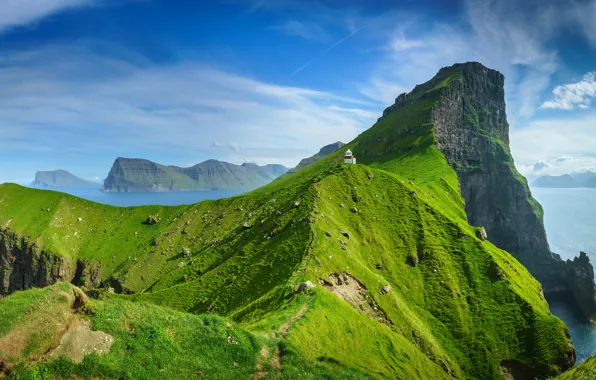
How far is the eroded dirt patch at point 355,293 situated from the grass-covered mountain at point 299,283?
268mm

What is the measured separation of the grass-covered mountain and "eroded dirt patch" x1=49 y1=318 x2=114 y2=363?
424 millimetres

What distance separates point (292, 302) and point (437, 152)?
151 meters

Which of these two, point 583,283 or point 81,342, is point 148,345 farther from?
point 583,283

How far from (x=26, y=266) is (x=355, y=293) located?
135 metres

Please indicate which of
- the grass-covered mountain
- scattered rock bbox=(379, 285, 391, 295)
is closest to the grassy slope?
the grass-covered mountain

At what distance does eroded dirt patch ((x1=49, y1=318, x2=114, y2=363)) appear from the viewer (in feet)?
70.9

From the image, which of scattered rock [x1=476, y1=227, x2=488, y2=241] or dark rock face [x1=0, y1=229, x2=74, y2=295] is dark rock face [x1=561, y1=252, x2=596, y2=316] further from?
dark rock face [x1=0, y1=229, x2=74, y2=295]

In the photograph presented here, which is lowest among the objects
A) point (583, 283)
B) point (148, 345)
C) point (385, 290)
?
point (583, 283)

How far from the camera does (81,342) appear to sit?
22.5 m

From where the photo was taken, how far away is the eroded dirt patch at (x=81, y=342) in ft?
70.9

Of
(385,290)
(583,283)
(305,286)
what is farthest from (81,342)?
(583,283)

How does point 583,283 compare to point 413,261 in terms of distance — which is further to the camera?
point 583,283

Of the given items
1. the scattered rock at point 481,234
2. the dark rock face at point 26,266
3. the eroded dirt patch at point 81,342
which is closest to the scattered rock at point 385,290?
the scattered rock at point 481,234

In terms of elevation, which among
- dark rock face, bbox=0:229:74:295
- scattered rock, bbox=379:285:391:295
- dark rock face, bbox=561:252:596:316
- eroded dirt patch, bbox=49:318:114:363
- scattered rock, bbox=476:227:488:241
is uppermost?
scattered rock, bbox=476:227:488:241
